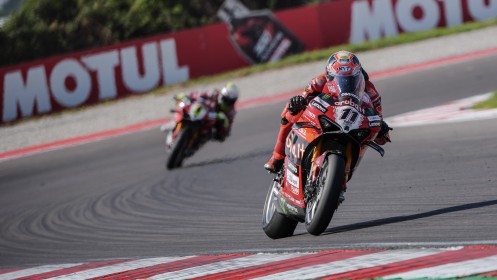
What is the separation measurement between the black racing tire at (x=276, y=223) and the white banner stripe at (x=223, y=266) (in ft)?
3.03

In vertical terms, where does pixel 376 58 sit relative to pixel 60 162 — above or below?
below

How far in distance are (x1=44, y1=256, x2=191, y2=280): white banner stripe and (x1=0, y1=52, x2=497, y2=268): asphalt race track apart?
0.39m

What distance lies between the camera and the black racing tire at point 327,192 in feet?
22.1

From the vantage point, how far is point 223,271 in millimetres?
6473

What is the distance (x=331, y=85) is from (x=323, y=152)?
1.68 ft

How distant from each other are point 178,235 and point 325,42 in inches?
628

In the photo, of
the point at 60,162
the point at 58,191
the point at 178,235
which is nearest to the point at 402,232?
the point at 178,235

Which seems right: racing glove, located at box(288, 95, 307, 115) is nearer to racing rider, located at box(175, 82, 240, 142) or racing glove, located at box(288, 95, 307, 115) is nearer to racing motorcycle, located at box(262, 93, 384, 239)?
racing motorcycle, located at box(262, 93, 384, 239)

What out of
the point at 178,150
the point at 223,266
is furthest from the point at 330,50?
the point at 223,266

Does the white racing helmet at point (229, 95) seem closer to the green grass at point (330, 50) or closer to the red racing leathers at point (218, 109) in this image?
the red racing leathers at point (218, 109)

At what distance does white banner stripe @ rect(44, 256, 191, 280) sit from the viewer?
7270mm

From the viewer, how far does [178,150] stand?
14125mm

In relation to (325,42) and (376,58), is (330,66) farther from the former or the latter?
(325,42)

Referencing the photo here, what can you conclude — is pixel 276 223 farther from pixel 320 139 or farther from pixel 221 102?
pixel 221 102
